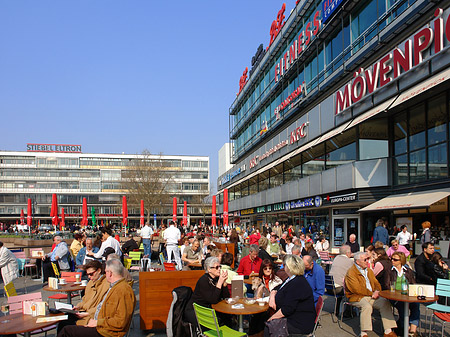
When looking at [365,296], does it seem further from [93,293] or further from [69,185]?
[69,185]

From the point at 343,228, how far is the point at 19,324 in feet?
63.8

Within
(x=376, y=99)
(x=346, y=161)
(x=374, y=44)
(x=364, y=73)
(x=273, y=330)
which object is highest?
(x=374, y=44)

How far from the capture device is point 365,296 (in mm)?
7141

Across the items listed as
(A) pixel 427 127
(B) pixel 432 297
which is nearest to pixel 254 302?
(B) pixel 432 297

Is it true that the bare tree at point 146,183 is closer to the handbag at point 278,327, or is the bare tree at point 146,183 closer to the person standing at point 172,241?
the person standing at point 172,241

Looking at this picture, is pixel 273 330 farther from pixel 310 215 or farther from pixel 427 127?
pixel 310 215

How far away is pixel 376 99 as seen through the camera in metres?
17.3

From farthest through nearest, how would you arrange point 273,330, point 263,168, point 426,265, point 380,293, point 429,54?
point 263,168 → point 429,54 → point 426,265 → point 380,293 → point 273,330

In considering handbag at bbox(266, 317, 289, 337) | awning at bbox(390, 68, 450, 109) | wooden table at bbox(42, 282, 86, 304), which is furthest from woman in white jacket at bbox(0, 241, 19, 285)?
awning at bbox(390, 68, 450, 109)

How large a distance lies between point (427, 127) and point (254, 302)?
12.7 meters

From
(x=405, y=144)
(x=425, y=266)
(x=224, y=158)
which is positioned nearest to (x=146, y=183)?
(x=224, y=158)

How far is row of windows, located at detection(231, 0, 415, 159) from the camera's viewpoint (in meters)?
17.9

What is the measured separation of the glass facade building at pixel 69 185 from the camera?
83.2 metres

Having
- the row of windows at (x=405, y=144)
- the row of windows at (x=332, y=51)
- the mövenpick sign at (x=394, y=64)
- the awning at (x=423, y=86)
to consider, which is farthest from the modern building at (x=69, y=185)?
the awning at (x=423, y=86)
